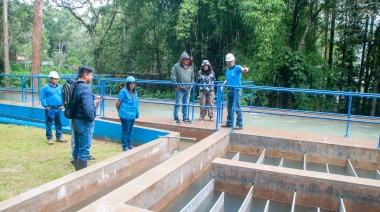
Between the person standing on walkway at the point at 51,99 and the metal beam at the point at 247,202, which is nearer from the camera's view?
the metal beam at the point at 247,202

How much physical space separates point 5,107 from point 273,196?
8.05m

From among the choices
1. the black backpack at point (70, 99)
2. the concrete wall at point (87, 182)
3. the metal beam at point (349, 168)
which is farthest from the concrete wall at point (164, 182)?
the metal beam at point (349, 168)

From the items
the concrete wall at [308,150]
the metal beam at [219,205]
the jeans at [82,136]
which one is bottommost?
the metal beam at [219,205]

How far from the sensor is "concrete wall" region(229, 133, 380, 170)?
5656 millimetres

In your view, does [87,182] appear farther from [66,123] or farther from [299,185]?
[66,123]

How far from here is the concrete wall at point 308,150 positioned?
5.66 m

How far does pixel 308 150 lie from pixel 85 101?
4.19m

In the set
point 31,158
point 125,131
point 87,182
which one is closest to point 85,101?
point 87,182

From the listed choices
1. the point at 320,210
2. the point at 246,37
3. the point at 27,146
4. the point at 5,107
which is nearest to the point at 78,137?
the point at 27,146

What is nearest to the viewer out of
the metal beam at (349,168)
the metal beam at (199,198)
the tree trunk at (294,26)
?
the metal beam at (199,198)

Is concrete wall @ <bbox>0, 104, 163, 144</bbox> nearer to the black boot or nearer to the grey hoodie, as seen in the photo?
the grey hoodie

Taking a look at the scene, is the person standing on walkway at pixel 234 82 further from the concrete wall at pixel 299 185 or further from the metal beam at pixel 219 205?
the metal beam at pixel 219 205

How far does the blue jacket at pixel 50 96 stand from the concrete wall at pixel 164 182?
3.22 m

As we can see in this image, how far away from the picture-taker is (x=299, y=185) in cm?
436
